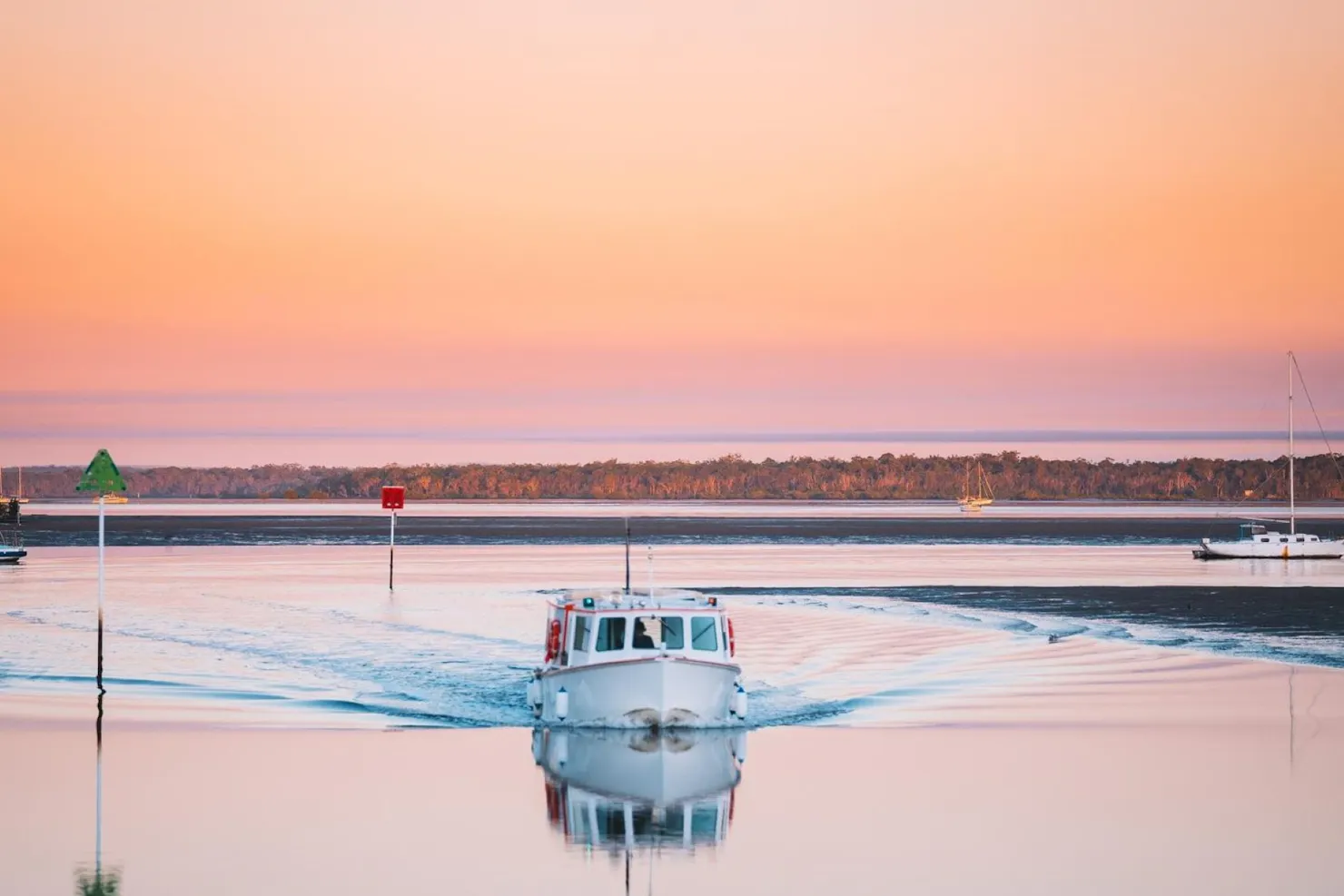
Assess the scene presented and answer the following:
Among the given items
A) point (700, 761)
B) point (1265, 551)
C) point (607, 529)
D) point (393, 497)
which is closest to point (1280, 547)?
point (1265, 551)

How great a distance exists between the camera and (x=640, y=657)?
31.5m

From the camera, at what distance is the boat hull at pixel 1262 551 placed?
9614 cm

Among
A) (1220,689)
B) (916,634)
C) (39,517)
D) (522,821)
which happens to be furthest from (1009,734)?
(39,517)

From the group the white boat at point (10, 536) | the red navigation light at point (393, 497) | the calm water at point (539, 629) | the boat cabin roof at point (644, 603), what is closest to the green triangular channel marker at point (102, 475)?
the calm water at point (539, 629)

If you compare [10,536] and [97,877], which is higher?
[10,536]

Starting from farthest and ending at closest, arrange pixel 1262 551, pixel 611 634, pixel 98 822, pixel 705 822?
pixel 1262 551 → pixel 611 634 → pixel 705 822 → pixel 98 822

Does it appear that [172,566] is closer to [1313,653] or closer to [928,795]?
[1313,653]

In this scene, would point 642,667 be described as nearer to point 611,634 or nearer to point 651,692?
point 651,692

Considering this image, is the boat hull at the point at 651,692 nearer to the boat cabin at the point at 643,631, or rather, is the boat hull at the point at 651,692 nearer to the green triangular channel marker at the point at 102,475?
the boat cabin at the point at 643,631

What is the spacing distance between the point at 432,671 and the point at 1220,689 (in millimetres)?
18516

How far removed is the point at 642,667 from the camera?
31.6m

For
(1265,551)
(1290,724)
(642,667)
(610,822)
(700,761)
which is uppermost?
(1265,551)

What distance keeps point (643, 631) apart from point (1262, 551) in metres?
71.8

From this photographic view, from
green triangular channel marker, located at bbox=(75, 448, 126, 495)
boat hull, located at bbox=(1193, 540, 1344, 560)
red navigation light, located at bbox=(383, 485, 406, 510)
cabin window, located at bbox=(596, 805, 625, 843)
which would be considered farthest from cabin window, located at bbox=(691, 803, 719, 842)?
boat hull, located at bbox=(1193, 540, 1344, 560)
